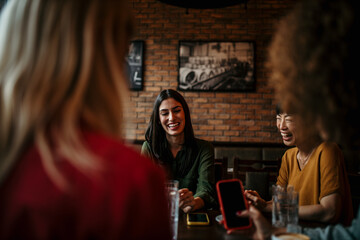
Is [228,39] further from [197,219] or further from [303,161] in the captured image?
[197,219]

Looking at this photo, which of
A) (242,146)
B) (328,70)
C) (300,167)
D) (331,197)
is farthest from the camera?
(242,146)

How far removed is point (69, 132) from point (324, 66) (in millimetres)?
545

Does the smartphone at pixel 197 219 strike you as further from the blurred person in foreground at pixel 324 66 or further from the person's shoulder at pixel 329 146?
the person's shoulder at pixel 329 146

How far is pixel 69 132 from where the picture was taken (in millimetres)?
422

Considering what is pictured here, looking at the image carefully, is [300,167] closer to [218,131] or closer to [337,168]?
[337,168]

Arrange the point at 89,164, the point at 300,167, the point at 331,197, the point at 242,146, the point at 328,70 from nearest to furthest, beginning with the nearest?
1. the point at 89,164
2. the point at 328,70
3. the point at 331,197
4. the point at 300,167
5. the point at 242,146

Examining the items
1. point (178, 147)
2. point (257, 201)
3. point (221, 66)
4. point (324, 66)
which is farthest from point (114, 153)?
point (221, 66)

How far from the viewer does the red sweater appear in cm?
38

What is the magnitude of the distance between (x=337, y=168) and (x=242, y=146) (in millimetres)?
2613

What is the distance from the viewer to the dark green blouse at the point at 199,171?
5.49 ft

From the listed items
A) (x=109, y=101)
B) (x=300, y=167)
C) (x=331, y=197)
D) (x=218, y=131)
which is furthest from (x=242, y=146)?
(x=109, y=101)

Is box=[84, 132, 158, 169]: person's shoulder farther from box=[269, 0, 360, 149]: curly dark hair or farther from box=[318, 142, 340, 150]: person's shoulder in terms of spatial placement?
box=[318, 142, 340, 150]: person's shoulder

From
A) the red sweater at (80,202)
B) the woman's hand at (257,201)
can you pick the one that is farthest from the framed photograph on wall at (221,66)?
the red sweater at (80,202)

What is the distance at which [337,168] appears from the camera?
1350mm
